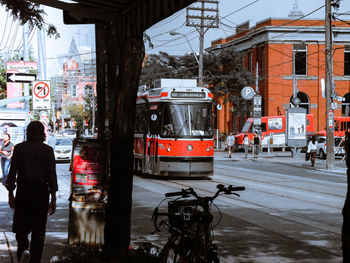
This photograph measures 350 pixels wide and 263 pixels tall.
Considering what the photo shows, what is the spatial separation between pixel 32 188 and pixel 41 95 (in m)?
12.8

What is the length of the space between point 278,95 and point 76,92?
81.8 metres

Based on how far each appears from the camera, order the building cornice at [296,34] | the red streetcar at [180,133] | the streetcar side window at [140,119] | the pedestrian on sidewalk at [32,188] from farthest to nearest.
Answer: the building cornice at [296,34], the streetcar side window at [140,119], the red streetcar at [180,133], the pedestrian on sidewalk at [32,188]

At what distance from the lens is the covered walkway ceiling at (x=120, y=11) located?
227 inches

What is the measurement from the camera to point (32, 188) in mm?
6266

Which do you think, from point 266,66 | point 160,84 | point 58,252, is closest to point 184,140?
point 160,84

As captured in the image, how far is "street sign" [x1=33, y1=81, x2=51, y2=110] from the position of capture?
18.5 m

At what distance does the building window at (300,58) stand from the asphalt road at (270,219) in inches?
1350

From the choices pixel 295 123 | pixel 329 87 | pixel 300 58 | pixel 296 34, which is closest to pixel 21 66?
pixel 329 87

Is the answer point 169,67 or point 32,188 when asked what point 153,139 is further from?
point 169,67

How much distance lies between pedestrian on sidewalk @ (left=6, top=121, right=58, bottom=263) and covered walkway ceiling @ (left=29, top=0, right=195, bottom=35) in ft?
4.82

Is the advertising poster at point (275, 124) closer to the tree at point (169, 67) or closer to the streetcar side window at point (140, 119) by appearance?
the tree at point (169, 67)

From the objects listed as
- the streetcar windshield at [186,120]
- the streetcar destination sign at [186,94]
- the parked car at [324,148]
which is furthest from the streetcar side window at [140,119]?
the parked car at [324,148]

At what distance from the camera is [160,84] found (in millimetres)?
20922

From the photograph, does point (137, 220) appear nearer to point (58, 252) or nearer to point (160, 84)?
point (58, 252)
